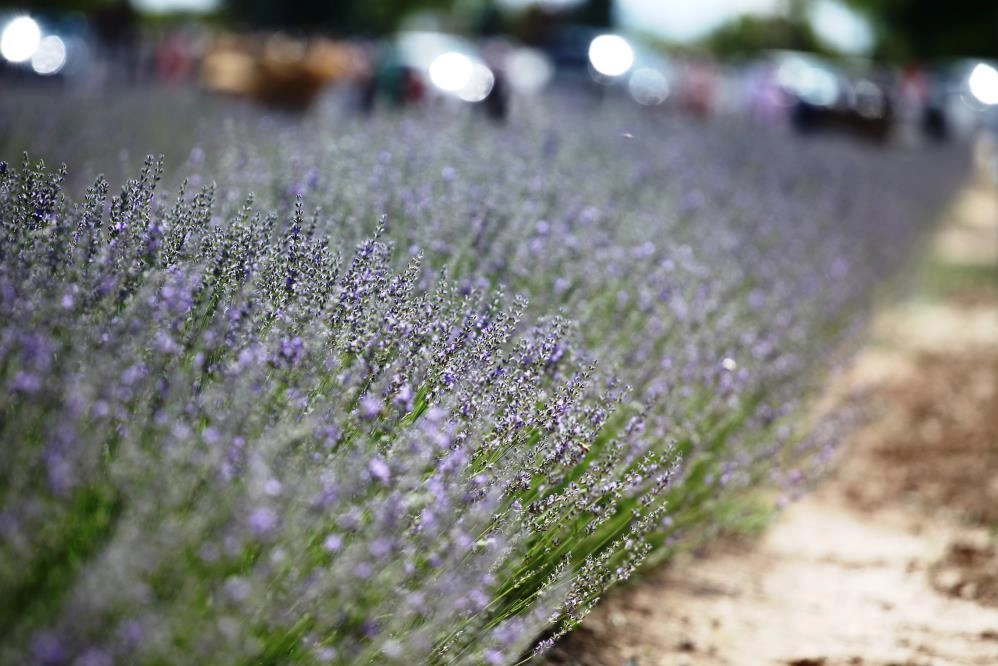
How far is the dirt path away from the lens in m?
2.91

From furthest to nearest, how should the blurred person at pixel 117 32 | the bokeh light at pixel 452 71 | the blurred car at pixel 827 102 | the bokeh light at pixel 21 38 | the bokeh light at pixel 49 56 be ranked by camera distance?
the blurred car at pixel 827 102, the blurred person at pixel 117 32, the bokeh light at pixel 452 71, the bokeh light at pixel 21 38, the bokeh light at pixel 49 56

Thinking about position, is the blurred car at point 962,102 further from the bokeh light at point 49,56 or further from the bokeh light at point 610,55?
the bokeh light at point 49,56

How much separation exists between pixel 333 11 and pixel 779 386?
32367 millimetres

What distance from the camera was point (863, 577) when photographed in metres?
3.56

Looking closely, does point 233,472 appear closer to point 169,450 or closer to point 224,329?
point 169,450

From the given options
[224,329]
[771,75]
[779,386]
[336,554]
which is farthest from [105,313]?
[771,75]

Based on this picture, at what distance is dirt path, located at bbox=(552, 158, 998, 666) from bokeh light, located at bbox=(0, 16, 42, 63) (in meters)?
11.4

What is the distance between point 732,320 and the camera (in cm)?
359

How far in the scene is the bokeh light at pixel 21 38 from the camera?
1397cm

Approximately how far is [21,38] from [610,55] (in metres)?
8.58

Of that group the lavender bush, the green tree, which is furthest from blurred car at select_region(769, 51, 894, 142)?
the lavender bush

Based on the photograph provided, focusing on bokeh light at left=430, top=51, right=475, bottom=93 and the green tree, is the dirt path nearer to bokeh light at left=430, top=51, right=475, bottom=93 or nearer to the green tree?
bokeh light at left=430, top=51, right=475, bottom=93

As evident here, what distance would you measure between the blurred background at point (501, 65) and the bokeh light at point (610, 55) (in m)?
0.04

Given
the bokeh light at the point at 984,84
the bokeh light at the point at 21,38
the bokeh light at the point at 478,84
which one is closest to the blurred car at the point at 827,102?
the bokeh light at the point at 478,84
